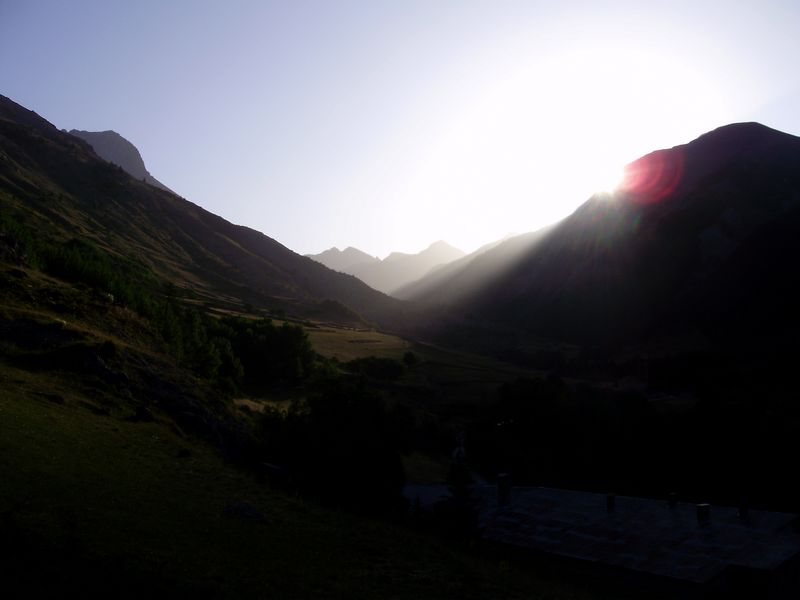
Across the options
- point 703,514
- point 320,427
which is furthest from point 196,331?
point 703,514

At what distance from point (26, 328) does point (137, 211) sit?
6046 inches

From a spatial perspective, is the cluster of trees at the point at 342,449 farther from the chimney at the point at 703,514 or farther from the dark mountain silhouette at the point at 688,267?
the dark mountain silhouette at the point at 688,267

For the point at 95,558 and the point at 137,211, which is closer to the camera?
the point at 95,558

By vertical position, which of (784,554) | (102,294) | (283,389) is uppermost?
(102,294)

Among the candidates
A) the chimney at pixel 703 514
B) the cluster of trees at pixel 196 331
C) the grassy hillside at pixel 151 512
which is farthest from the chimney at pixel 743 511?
the cluster of trees at pixel 196 331

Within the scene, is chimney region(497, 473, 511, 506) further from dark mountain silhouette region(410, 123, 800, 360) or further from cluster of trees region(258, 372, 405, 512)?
dark mountain silhouette region(410, 123, 800, 360)

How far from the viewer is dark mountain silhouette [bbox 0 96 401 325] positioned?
13162cm

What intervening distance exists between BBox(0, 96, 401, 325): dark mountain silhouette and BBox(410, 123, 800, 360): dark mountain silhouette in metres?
44.1

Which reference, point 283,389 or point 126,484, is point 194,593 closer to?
point 126,484

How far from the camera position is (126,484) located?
1884 cm

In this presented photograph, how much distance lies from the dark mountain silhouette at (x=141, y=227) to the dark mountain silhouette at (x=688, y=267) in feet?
145

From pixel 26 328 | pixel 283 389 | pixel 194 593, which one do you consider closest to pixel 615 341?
pixel 283 389

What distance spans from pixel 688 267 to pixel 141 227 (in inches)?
5235

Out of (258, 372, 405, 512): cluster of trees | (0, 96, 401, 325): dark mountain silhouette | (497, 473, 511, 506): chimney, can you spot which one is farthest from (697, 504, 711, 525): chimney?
(0, 96, 401, 325): dark mountain silhouette
